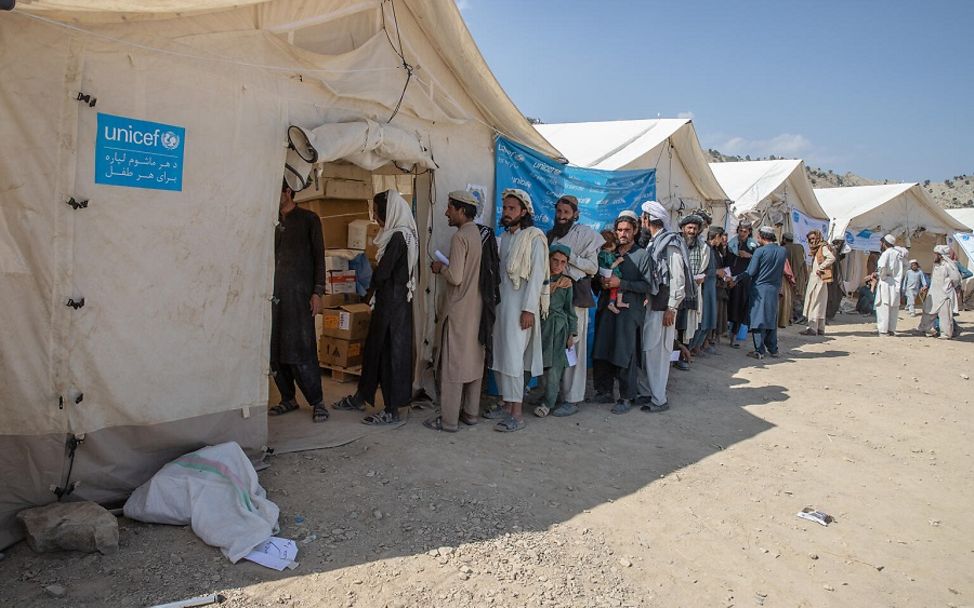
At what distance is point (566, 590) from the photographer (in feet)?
9.27

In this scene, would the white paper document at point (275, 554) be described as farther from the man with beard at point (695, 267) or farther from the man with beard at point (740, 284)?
the man with beard at point (740, 284)

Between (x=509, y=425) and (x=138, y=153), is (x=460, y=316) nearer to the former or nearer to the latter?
(x=509, y=425)

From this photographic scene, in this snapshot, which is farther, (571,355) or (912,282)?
(912,282)

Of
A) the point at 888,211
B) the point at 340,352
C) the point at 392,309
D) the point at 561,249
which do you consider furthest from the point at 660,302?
the point at 888,211

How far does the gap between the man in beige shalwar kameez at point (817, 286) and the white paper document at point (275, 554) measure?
400 inches

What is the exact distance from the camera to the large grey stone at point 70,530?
2770 millimetres

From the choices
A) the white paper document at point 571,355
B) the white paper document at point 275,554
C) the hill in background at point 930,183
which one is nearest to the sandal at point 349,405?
the white paper document at point 571,355

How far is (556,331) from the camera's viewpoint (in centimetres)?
554

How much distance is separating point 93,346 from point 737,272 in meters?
9.04

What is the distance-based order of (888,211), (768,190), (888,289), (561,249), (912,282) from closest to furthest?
(561,249) → (888,289) → (768,190) → (912,282) → (888,211)

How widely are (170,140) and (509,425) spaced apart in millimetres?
3188

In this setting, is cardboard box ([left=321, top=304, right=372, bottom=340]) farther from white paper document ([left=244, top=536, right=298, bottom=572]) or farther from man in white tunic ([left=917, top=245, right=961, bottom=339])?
man in white tunic ([left=917, top=245, right=961, bottom=339])

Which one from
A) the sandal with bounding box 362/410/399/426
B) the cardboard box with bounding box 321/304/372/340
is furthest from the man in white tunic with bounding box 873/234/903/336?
the sandal with bounding box 362/410/399/426

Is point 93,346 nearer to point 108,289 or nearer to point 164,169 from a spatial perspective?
point 108,289
